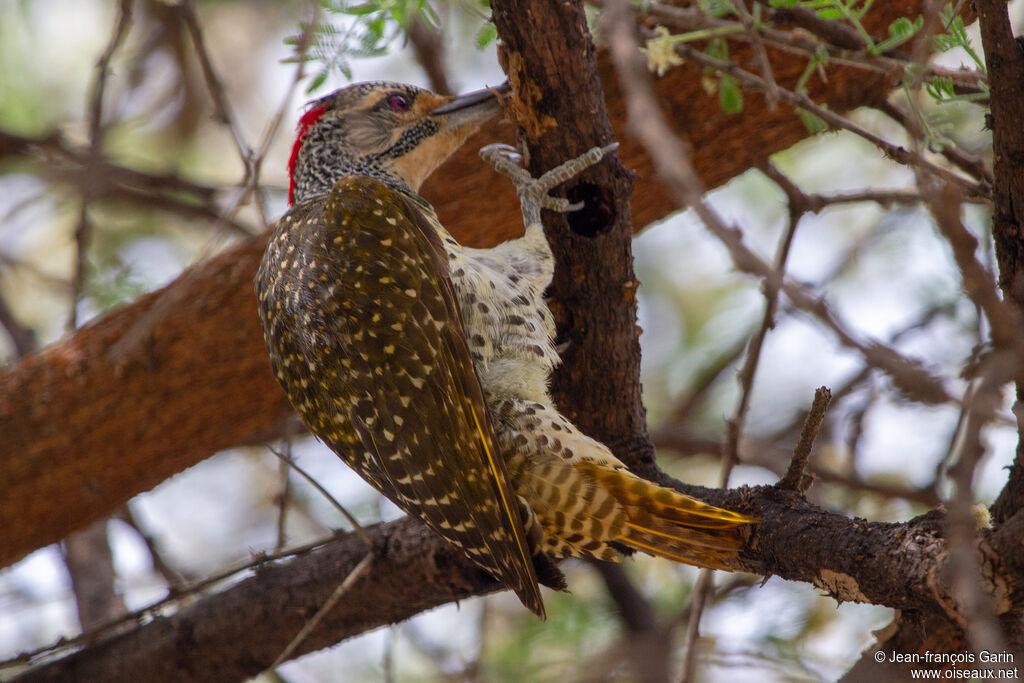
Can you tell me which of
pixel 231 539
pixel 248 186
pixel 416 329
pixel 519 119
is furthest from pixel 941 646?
pixel 231 539

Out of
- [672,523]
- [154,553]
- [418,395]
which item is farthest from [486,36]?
[154,553]

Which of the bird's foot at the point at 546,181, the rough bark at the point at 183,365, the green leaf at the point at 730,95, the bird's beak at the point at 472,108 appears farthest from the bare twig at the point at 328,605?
the green leaf at the point at 730,95

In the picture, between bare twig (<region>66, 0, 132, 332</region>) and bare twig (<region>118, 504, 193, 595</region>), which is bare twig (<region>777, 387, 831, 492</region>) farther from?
→ bare twig (<region>66, 0, 132, 332</region>)

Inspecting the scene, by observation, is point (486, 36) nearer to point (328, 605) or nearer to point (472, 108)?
point (472, 108)

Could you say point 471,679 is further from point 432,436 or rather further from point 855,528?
point 855,528

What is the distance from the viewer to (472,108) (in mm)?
3156

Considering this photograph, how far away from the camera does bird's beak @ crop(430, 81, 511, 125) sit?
10.2 ft

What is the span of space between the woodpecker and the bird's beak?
0.28 metres

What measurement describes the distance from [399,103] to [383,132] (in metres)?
0.11

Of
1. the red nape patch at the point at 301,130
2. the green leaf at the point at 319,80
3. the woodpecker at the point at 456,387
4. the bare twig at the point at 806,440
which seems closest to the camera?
the bare twig at the point at 806,440

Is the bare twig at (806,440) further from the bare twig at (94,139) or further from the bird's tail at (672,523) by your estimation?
the bare twig at (94,139)

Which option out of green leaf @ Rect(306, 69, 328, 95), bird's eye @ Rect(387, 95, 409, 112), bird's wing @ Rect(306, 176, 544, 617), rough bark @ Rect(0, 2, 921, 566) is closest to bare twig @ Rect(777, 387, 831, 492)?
bird's wing @ Rect(306, 176, 544, 617)

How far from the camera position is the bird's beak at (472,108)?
3121 millimetres

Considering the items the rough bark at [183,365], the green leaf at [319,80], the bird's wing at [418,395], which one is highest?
the green leaf at [319,80]
